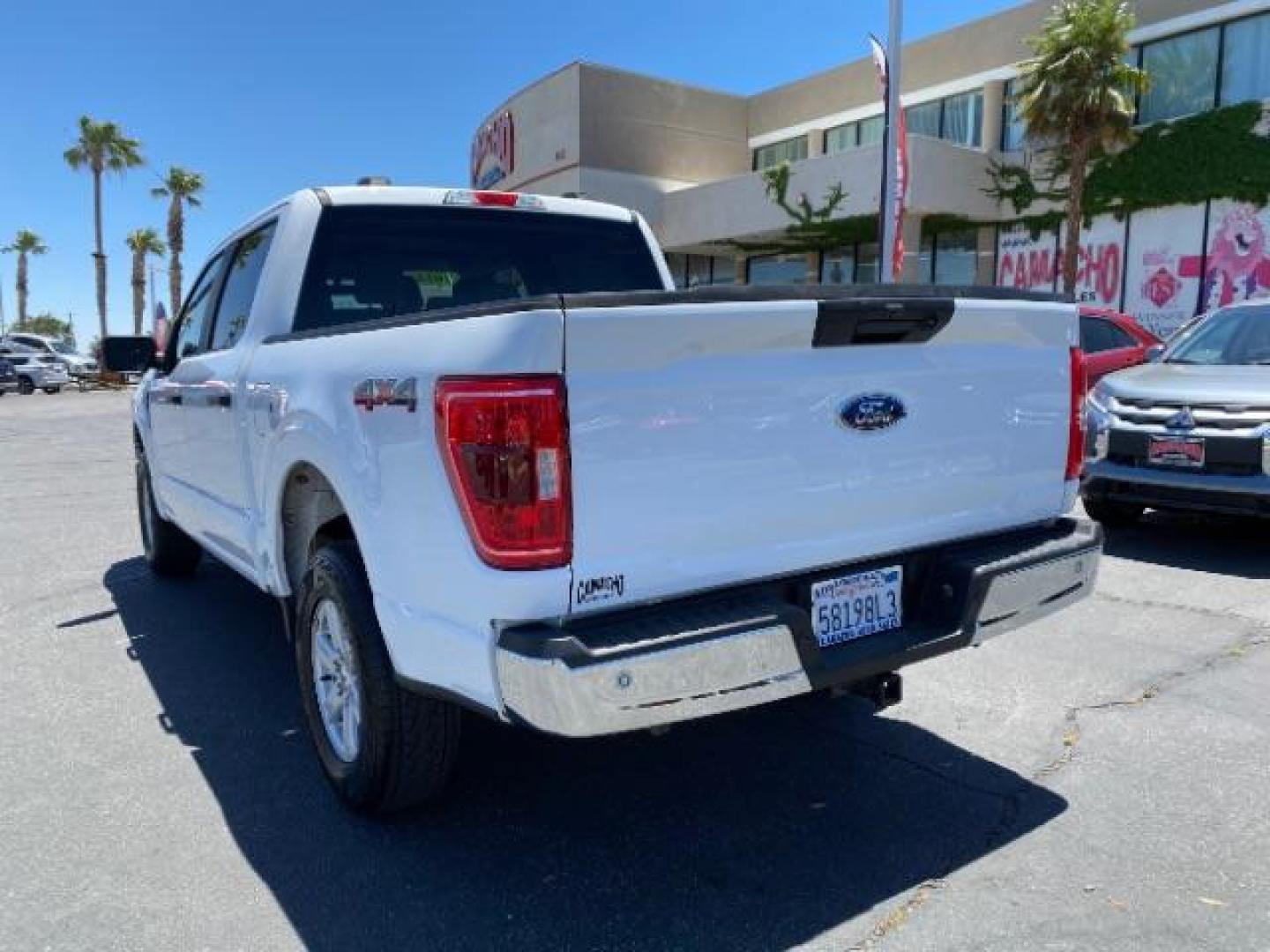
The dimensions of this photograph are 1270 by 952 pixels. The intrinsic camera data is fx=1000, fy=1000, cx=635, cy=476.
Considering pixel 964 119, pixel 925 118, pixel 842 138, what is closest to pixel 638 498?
pixel 964 119

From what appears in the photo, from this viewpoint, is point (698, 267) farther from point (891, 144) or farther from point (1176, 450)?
point (1176, 450)

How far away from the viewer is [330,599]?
9.96 ft

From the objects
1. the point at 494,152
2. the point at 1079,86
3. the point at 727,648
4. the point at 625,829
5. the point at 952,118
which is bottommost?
the point at 625,829

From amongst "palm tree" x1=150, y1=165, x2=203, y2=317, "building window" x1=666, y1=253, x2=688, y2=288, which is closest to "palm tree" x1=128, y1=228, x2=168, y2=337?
"palm tree" x1=150, y1=165, x2=203, y2=317

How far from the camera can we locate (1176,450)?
21.0 ft

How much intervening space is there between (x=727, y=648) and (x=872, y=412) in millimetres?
822

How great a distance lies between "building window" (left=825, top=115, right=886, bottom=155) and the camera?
29.0 meters

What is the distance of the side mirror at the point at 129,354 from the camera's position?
5.48 m

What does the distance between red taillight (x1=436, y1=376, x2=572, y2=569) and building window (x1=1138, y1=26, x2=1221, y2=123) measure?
24.4 metres

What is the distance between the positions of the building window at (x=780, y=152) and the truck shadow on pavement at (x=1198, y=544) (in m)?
26.0

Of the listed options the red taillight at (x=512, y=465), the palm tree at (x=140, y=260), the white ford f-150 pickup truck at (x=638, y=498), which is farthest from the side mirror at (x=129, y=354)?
the palm tree at (x=140, y=260)

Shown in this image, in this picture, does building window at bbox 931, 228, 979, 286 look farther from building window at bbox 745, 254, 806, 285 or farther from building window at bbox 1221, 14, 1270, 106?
building window at bbox 1221, 14, 1270, 106

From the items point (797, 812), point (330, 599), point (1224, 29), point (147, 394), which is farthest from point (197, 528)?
point (1224, 29)

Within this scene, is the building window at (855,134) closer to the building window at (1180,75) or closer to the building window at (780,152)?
the building window at (780,152)
